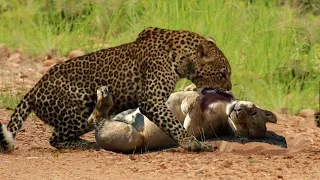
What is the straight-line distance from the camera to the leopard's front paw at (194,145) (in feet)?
26.5

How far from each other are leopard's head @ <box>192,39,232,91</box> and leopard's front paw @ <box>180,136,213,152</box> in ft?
1.99

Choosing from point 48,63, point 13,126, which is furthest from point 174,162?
point 48,63

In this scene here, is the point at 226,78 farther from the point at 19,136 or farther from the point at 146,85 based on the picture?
the point at 19,136

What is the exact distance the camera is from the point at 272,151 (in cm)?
804

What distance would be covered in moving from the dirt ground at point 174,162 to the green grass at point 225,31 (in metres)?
1.87

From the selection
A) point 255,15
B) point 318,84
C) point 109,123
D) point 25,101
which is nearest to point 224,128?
point 109,123

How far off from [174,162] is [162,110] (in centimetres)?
76

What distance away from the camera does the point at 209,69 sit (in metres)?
8.46

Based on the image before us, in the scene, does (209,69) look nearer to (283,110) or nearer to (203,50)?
(203,50)

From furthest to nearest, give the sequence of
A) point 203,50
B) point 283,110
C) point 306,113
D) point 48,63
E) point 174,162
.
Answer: point 48,63, point 283,110, point 306,113, point 203,50, point 174,162

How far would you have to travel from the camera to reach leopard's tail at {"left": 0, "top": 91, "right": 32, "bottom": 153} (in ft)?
26.7

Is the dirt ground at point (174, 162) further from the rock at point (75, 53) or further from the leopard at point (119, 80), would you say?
the rock at point (75, 53)

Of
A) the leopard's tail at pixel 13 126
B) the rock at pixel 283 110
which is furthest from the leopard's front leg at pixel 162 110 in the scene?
the rock at pixel 283 110

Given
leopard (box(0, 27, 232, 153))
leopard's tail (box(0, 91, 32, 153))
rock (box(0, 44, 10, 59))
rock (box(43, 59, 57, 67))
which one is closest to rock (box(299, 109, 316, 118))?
leopard (box(0, 27, 232, 153))
